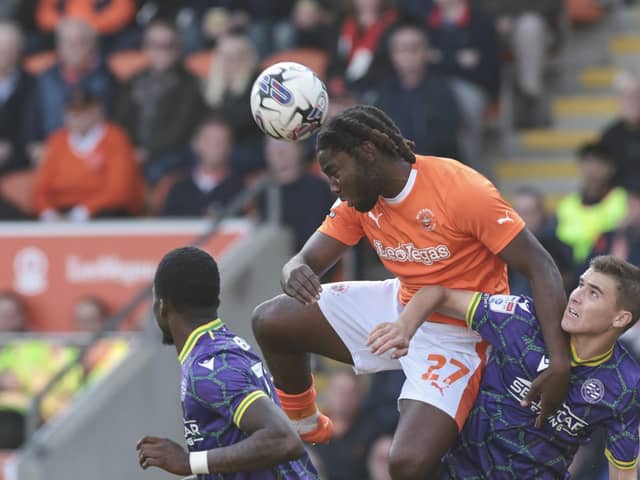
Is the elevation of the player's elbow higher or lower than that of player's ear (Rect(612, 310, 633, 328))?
lower

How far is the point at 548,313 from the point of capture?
6332mm

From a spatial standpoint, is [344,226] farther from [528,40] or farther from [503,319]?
[528,40]

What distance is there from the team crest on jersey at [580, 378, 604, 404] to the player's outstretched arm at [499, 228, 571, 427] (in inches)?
3.8

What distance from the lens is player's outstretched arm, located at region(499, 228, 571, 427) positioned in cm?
631

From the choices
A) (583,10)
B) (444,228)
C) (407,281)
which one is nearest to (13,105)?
(583,10)

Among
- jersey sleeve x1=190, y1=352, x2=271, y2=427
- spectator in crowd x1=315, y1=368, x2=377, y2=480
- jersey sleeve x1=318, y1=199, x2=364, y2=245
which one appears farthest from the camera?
spectator in crowd x1=315, y1=368, x2=377, y2=480

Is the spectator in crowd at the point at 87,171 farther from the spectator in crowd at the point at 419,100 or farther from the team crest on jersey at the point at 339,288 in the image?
the team crest on jersey at the point at 339,288

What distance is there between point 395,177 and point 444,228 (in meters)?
0.30

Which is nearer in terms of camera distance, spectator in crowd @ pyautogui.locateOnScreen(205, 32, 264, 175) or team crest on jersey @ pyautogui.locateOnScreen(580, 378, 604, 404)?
team crest on jersey @ pyautogui.locateOnScreen(580, 378, 604, 404)

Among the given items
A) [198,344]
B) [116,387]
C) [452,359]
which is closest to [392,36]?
[116,387]

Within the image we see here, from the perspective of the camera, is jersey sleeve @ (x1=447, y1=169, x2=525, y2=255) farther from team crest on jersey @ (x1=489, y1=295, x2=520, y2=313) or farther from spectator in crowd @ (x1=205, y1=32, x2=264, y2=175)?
spectator in crowd @ (x1=205, y1=32, x2=264, y2=175)

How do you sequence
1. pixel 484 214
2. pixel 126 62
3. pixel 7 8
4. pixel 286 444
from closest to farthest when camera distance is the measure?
pixel 286 444
pixel 484 214
pixel 126 62
pixel 7 8

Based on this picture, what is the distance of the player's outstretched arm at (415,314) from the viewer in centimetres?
618

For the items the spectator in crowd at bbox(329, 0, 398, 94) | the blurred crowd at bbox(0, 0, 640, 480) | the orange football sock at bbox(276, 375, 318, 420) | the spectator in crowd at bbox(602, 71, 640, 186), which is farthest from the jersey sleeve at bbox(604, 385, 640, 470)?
the spectator in crowd at bbox(329, 0, 398, 94)
